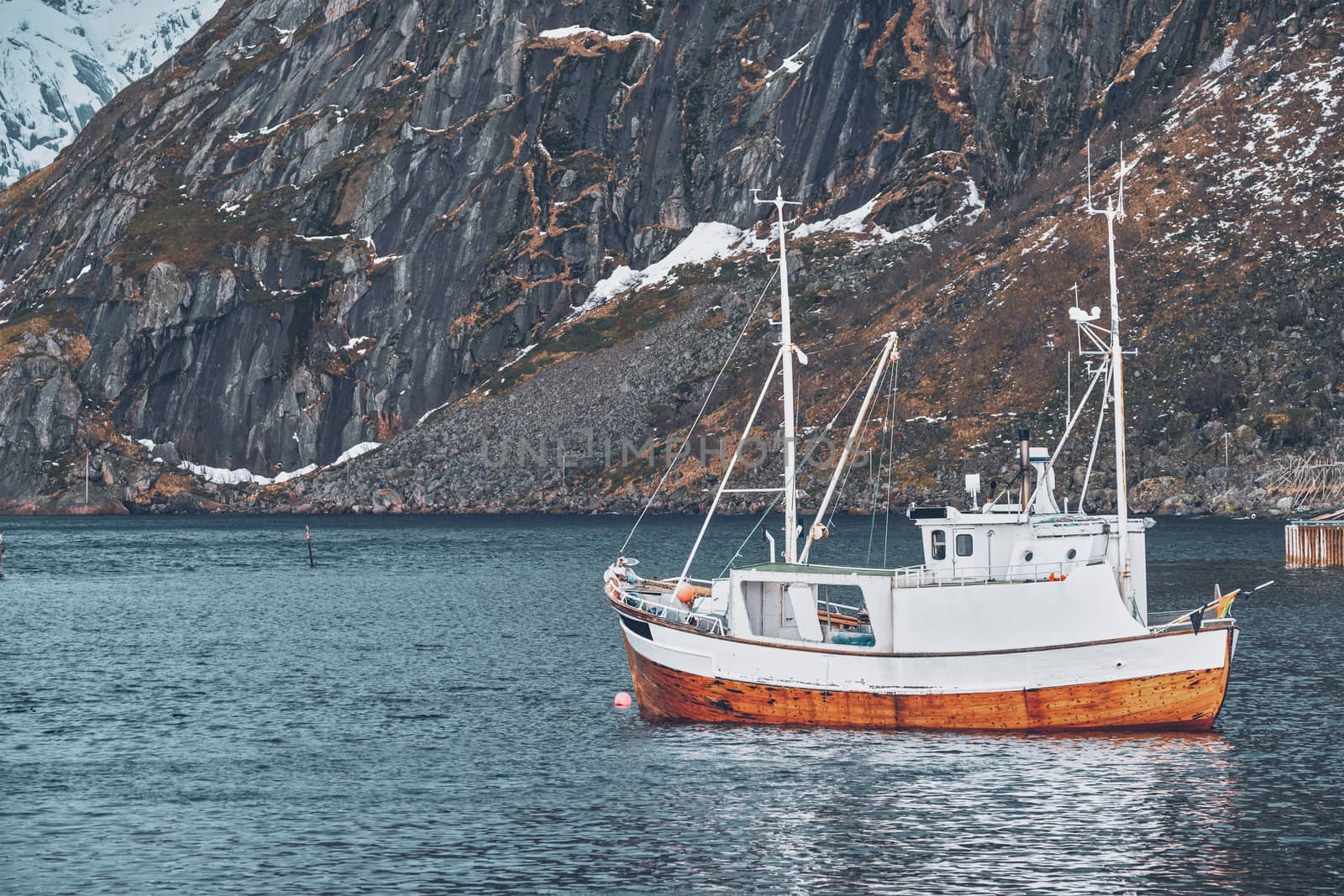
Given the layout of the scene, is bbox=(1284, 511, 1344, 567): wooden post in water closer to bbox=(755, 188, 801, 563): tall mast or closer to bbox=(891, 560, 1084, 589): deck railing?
bbox=(891, 560, 1084, 589): deck railing

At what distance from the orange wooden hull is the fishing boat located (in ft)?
0.18

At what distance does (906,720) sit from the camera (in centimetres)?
5534

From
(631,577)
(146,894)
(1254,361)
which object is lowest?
(146,894)

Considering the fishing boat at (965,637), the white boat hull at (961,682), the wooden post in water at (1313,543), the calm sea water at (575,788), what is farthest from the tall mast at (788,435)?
the wooden post in water at (1313,543)

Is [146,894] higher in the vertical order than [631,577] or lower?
lower

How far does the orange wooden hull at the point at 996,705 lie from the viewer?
5338 centimetres

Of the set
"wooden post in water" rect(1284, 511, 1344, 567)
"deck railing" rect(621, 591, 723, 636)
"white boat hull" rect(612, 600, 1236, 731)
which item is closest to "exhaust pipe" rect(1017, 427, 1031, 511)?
"white boat hull" rect(612, 600, 1236, 731)

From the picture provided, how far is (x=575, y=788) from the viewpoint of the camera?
1986 inches

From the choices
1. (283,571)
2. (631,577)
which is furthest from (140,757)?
(283,571)

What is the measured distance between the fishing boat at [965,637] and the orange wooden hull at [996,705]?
0.18 ft

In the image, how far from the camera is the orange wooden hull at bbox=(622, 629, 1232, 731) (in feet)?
175

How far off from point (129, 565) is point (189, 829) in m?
127

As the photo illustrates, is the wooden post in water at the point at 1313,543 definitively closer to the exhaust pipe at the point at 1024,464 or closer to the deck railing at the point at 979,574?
the exhaust pipe at the point at 1024,464

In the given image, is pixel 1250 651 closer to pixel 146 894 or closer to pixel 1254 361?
pixel 146 894
